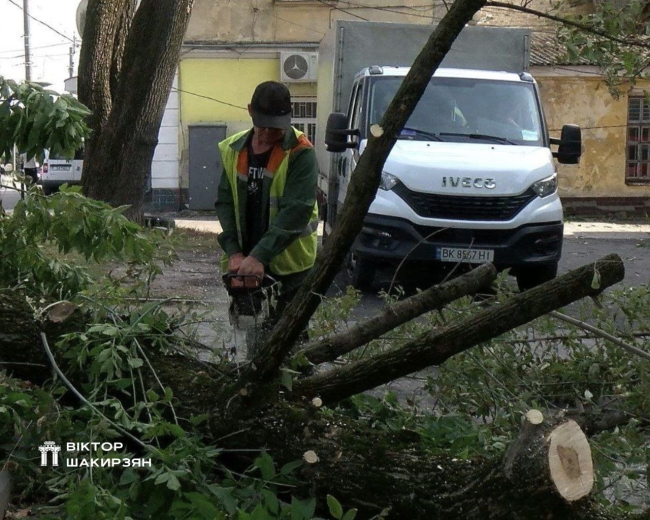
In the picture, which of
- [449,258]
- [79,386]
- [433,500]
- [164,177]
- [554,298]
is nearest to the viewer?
[433,500]

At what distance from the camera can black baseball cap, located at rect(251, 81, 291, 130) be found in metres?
4.77

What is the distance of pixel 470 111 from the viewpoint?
10656 mm

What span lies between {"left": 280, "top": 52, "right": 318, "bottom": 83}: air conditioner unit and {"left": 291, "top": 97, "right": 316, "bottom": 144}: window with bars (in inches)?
26.1

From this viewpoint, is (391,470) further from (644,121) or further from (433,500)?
(644,121)

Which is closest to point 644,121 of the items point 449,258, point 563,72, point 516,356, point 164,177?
point 563,72

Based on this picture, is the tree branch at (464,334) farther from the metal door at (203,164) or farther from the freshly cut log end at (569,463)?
the metal door at (203,164)

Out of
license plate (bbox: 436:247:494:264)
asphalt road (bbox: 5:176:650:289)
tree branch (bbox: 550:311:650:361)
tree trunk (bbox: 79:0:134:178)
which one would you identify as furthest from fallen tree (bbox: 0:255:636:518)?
tree trunk (bbox: 79:0:134:178)

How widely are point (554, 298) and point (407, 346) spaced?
0.56 meters

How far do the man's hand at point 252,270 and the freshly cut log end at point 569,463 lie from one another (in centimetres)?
187

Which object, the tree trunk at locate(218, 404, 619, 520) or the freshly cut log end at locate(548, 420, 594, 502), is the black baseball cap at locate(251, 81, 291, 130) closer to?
the tree trunk at locate(218, 404, 619, 520)

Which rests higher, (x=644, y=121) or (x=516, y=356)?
(x=644, y=121)

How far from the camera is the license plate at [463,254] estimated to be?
9.56 metres

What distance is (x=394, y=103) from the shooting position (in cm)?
342

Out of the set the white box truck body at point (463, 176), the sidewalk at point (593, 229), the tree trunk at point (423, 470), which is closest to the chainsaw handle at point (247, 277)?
the tree trunk at point (423, 470)
